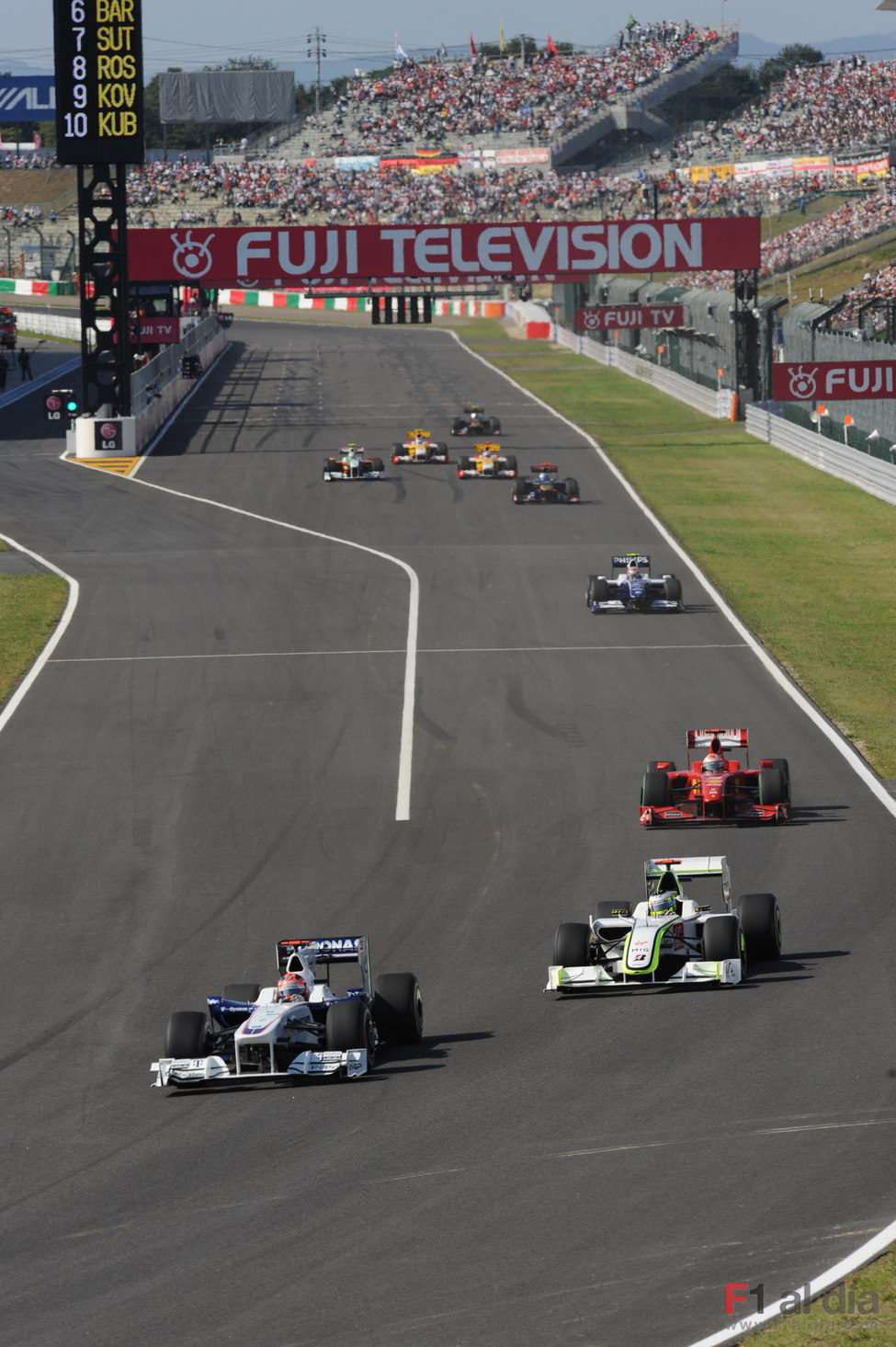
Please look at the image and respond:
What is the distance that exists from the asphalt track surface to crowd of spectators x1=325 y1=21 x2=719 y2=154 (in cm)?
10662

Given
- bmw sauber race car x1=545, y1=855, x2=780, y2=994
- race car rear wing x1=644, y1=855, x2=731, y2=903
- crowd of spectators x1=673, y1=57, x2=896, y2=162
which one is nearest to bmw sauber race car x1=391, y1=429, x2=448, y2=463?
race car rear wing x1=644, y1=855, x2=731, y2=903

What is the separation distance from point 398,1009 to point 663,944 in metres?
2.57

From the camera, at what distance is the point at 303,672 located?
27375 mm

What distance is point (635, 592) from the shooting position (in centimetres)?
3178

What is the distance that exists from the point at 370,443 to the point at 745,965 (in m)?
43.2

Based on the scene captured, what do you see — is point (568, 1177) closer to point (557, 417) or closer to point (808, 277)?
point (557, 417)

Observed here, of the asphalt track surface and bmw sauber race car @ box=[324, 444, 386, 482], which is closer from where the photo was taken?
the asphalt track surface

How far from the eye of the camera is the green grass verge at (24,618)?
28.5 m

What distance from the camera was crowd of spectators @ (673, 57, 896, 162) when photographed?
360ft

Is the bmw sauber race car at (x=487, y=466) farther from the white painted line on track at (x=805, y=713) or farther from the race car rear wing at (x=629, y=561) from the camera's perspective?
the race car rear wing at (x=629, y=561)

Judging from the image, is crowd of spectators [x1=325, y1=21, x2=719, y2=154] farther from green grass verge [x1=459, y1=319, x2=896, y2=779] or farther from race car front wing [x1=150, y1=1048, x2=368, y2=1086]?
race car front wing [x1=150, y1=1048, x2=368, y2=1086]

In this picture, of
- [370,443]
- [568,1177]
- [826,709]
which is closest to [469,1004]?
[568,1177]

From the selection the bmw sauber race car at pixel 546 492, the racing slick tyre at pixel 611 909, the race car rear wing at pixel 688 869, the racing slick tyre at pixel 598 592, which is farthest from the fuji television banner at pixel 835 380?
the racing slick tyre at pixel 611 909

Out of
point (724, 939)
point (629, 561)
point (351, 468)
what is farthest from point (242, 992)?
point (351, 468)
